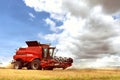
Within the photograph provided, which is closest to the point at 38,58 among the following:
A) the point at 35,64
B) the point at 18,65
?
the point at 35,64

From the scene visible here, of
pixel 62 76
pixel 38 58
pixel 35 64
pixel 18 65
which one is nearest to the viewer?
pixel 62 76

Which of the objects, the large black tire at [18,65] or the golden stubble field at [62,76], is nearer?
the golden stubble field at [62,76]

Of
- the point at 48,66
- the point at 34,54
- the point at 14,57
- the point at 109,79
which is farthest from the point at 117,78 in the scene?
the point at 14,57

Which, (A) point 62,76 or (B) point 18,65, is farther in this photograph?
(B) point 18,65

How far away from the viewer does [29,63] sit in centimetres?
3934

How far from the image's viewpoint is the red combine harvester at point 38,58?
37625 mm

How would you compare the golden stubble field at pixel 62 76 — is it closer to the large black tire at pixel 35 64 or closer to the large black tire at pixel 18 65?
the large black tire at pixel 35 64

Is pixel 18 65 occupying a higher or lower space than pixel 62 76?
higher

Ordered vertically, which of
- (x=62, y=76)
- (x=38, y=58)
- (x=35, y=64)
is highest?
(x=38, y=58)

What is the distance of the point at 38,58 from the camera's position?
3894 centimetres

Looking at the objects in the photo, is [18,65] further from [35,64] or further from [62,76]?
[62,76]

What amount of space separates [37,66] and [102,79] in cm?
1504

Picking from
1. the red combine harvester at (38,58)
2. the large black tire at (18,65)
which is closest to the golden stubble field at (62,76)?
the red combine harvester at (38,58)

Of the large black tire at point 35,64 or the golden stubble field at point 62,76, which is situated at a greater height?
the large black tire at point 35,64
